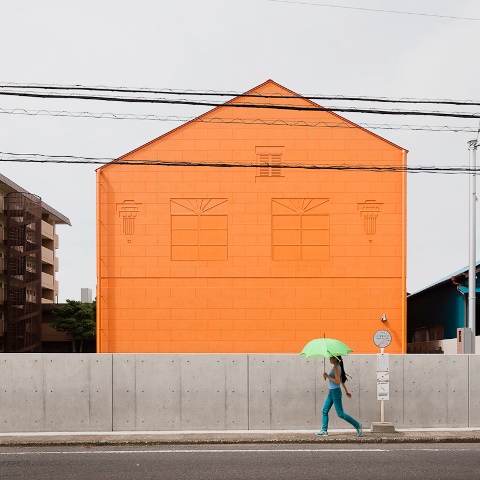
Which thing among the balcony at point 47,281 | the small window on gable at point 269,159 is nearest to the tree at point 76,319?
the balcony at point 47,281

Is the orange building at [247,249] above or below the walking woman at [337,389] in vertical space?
above

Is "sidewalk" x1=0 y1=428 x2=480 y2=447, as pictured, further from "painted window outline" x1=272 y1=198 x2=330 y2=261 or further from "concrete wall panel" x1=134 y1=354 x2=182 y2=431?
"painted window outline" x1=272 y1=198 x2=330 y2=261

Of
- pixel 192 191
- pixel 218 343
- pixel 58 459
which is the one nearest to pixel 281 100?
pixel 192 191

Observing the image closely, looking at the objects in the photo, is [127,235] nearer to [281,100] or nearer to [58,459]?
[281,100]

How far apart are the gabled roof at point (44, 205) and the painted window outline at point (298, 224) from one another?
34398mm

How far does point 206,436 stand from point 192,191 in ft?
49.0

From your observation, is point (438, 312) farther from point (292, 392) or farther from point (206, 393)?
point (206, 393)

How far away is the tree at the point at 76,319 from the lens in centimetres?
6519

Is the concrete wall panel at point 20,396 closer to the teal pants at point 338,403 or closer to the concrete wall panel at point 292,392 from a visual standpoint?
the concrete wall panel at point 292,392

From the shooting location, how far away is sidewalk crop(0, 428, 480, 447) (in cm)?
1473

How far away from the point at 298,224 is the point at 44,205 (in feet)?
149

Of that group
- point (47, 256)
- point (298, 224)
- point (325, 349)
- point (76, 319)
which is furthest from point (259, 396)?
point (47, 256)

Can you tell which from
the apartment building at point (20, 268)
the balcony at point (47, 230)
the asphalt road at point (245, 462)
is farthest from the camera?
the balcony at point (47, 230)

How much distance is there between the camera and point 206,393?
16438 millimetres
